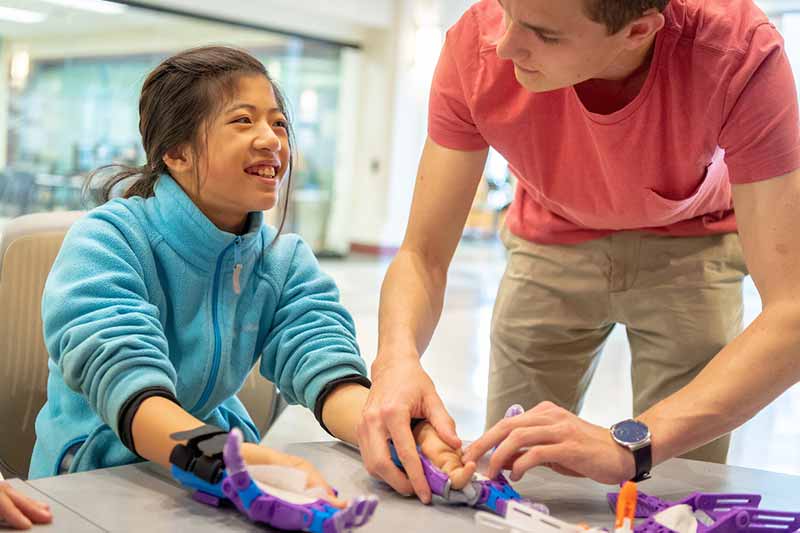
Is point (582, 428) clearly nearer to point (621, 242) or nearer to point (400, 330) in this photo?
point (400, 330)

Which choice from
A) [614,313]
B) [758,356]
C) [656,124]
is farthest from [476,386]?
[758,356]

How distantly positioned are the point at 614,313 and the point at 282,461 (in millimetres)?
869

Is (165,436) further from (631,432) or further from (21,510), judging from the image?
(631,432)

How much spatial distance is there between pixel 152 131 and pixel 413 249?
0.45 m

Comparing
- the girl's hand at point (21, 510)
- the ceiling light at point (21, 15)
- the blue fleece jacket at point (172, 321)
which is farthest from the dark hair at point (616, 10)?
the ceiling light at point (21, 15)

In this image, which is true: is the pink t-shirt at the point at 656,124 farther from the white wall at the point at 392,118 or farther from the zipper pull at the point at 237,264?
the white wall at the point at 392,118

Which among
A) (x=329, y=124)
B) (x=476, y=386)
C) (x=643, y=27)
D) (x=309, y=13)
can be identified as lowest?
(x=476, y=386)

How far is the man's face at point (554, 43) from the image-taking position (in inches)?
42.6

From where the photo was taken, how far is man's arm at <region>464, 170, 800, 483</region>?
1.03m

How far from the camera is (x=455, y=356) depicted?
501 cm

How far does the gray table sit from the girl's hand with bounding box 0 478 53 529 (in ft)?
0.05

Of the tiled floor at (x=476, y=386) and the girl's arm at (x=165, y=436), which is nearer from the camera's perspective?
the girl's arm at (x=165, y=436)

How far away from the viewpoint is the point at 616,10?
3.57 feet

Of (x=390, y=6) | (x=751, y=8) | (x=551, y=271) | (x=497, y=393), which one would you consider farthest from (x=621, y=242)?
(x=390, y=6)
